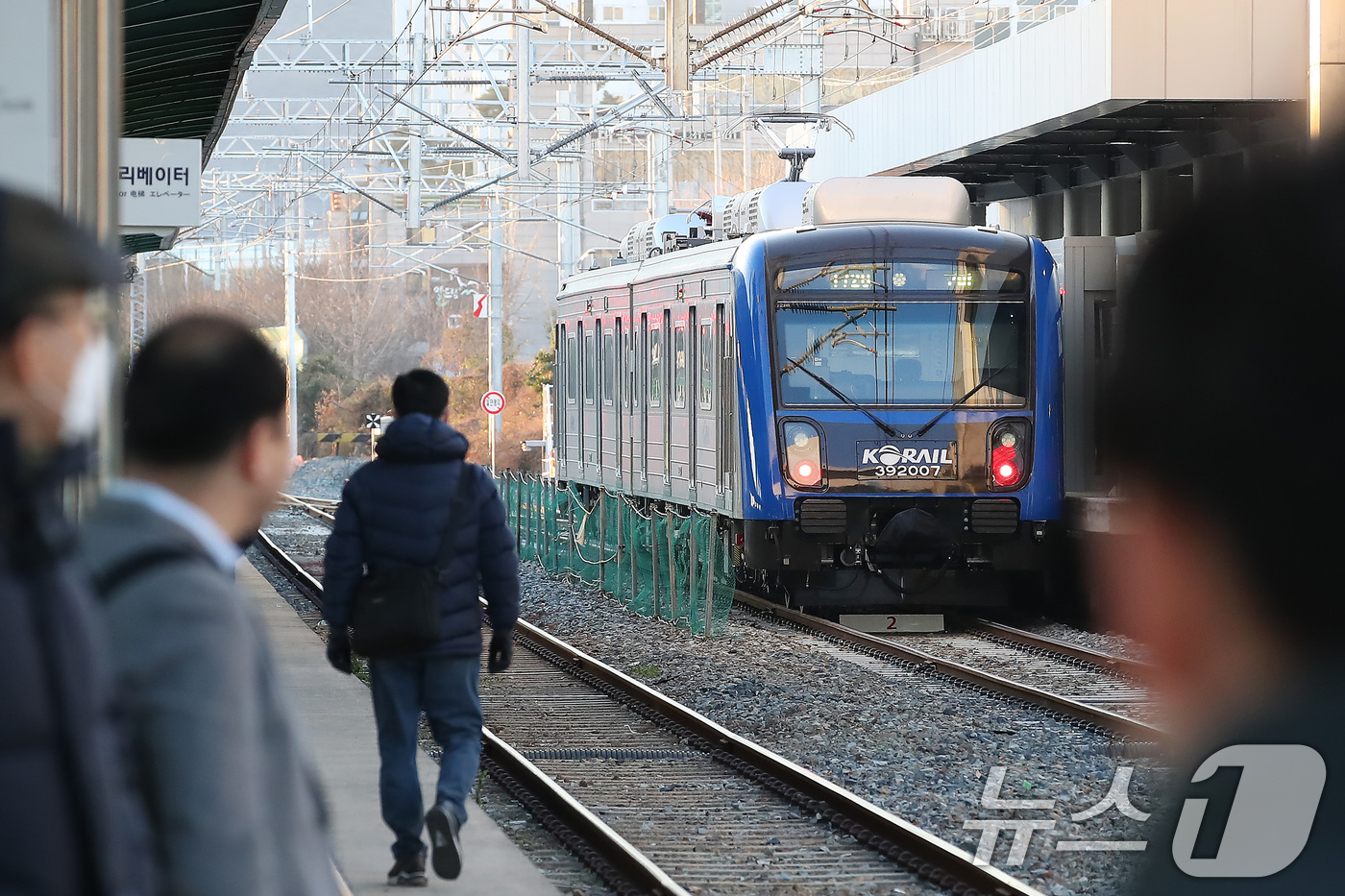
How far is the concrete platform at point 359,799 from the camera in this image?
743 centimetres

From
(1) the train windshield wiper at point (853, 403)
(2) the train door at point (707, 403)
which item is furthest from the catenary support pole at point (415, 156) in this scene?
(1) the train windshield wiper at point (853, 403)

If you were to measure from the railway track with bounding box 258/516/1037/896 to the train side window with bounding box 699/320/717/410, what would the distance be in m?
4.45

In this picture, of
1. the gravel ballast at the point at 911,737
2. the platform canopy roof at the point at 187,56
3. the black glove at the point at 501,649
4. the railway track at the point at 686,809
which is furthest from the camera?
the platform canopy roof at the point at 187,56

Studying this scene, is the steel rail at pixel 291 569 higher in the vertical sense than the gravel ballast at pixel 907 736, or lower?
lower

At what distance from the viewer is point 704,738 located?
11305mm

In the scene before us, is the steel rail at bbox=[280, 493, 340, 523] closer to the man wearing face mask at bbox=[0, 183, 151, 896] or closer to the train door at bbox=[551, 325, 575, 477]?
the train door at bbox=[551, 325, 575, 477]

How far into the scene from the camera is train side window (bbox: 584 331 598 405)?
23.5 meters

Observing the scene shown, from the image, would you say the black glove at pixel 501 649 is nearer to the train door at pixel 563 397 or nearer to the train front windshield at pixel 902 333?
the train front windshield at pixel 902 333

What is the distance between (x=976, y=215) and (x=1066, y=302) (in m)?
8.17

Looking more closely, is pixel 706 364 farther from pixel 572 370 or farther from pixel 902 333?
pixel 572 370

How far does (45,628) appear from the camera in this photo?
1.61 m

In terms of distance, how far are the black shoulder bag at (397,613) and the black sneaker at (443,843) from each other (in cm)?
69

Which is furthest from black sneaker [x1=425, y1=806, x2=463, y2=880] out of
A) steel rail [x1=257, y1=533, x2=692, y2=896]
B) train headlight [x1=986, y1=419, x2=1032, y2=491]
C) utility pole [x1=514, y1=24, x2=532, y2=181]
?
utility pole [x1=514, y1=24, x2=532, y2=181]

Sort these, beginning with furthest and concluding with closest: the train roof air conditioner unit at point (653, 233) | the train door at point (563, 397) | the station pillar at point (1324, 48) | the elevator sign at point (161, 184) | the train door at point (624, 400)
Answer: the train door at point (563, 397)
the train door at point (624, 400)
the train roof air conditioner unit at point (653, 233)
the station pillar at point (1324, 48)
the elevator sign at point (161, 184)
